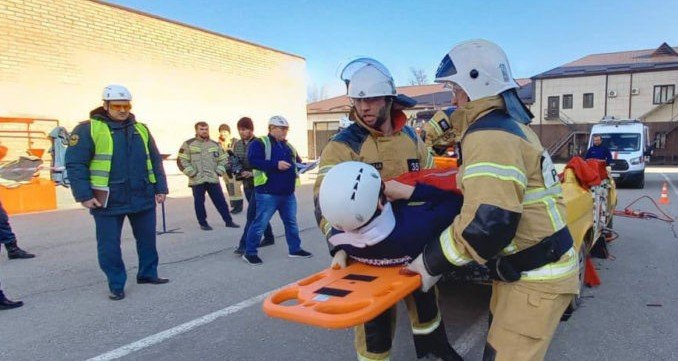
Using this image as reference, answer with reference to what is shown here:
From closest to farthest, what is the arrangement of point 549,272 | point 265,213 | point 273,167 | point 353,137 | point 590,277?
point 549,272 < point 353,137 < point 590,277 < point 273,167 < point 265,213

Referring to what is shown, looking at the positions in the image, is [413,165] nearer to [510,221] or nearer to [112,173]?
[510,221]

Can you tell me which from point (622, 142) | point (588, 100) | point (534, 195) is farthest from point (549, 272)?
point (588, 100)

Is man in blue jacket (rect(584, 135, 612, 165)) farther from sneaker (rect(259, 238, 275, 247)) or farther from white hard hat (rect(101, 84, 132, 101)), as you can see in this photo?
white hard hat (rect(101, 84, 132, 101))

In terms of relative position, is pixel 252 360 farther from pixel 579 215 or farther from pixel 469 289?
pixel 579 215

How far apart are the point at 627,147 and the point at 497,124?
16.7m

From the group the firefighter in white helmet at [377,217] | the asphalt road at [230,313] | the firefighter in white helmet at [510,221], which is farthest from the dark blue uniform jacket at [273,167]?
the firefighter in white helmet at [510,221]

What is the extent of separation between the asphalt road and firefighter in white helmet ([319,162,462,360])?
1.34m

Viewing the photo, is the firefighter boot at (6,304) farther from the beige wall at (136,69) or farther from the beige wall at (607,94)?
the beige wall at (607,94)

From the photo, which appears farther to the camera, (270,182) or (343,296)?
(270,182)

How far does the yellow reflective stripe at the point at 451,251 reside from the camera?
6.30ft

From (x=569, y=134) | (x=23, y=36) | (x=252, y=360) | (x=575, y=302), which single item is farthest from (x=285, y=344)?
(x=569, y=134)

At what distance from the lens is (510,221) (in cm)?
180

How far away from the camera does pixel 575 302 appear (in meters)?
4.26

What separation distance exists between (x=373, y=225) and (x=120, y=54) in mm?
14129
